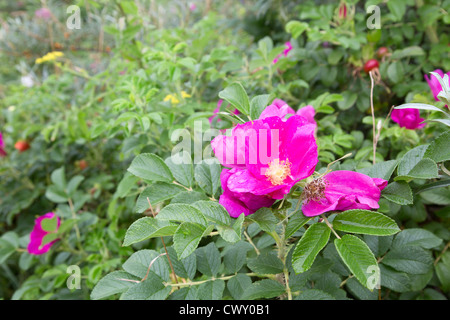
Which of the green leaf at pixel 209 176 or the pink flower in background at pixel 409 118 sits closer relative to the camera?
the green leaf at pixel 209 176

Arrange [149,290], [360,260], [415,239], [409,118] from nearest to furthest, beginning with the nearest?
1. [360,260]
2. [149,290]
3. [415,239]
4. [409,118]

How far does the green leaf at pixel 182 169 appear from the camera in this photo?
0.59 metres

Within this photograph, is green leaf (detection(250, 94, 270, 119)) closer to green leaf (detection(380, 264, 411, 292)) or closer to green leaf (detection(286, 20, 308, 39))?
green leaf (detection(380, 264, 411, 292))

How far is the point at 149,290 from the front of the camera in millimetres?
528

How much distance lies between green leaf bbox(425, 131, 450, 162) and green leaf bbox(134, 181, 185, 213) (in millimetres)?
392

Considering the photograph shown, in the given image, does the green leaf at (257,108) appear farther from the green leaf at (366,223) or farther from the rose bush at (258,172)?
the green leaf at (366,223)

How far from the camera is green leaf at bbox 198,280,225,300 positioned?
0.54 metres

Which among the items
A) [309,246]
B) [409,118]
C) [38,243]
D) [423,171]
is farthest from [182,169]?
[38,243]

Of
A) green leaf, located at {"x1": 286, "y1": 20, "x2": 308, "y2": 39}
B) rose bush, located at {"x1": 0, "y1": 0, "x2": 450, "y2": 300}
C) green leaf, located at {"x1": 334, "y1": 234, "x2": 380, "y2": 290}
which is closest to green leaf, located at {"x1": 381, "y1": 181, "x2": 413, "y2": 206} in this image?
rose bush, located at {"x1": 0, "y1": 0, "x2": 450, "y2": 300}

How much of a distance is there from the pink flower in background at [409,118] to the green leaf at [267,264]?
477mm

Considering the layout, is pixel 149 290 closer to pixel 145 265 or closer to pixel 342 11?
pixel 145 265

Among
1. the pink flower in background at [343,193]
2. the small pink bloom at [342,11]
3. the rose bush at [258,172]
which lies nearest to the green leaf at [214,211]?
the rose bush at [258,172]

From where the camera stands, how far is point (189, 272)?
0.59 meters

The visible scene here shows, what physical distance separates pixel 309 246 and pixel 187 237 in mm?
157
